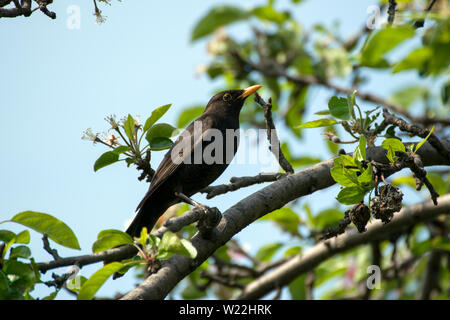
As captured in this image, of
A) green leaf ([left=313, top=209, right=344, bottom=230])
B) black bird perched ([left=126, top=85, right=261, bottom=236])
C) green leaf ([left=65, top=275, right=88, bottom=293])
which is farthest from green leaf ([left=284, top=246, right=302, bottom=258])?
green leaf ([left=65, top=275, right=88, bottom=293])

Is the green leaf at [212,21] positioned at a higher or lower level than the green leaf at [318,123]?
higher

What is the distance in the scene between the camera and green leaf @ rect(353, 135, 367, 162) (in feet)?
9.72

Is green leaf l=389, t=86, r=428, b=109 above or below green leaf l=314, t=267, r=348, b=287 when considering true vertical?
above

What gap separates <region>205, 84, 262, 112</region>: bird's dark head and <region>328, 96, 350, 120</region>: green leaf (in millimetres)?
2111

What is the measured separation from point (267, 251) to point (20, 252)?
3.43 metres

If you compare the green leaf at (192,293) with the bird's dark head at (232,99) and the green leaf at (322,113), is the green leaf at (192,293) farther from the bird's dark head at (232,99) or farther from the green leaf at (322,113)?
the green leaf at (322,113)

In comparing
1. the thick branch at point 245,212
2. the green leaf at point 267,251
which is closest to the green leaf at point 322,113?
the thick branch at point 245,212

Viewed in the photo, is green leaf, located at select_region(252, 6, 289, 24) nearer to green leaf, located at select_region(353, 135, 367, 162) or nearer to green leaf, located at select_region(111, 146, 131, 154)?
green leaf, located at select_region(111, 146, 131, 154)

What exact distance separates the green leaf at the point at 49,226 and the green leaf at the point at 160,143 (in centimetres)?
85

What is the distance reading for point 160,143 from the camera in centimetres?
358

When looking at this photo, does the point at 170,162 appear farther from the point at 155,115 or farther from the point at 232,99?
the point at 232,99

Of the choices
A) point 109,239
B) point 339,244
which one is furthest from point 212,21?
point 109,239

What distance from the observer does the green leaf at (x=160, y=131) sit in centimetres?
358
